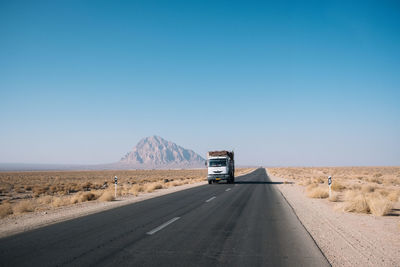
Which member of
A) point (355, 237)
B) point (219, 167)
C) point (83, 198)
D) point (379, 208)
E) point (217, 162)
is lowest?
point (83, 198)

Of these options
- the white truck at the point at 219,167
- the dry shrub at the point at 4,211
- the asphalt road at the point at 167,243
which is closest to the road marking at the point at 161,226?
the asphalt road at the point at 167,243

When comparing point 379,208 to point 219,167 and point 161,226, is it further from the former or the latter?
point 219,167

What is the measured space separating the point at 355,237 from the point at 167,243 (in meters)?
4.75

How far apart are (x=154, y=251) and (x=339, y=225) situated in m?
6.08

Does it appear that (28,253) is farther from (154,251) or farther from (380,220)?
(380,220)

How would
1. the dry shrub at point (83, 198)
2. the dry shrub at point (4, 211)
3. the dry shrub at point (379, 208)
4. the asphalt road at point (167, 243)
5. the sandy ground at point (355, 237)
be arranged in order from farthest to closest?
1. the dry shrub at point (83, 198)
2. the dry shrub at point (4, 211)
3. the dry shrub at point (379, 208)
4. the sandy ground at point (355, 237)
5. the asphalt road at point (167, 243)

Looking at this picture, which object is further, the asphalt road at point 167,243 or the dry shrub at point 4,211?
the dry shrub at point 4,211

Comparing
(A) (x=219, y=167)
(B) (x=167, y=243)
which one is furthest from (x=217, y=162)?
(B) (x=167, y=243)

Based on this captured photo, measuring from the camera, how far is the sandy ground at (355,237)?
5.37 meters

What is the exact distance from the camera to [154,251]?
549cm

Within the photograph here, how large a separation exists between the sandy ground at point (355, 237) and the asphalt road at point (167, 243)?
0.37 metres

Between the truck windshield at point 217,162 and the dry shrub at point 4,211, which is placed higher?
the truck windshield at point 217,162

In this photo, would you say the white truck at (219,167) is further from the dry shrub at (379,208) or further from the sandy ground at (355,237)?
the dry shrub at (379,208)

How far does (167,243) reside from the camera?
610 centimetres
